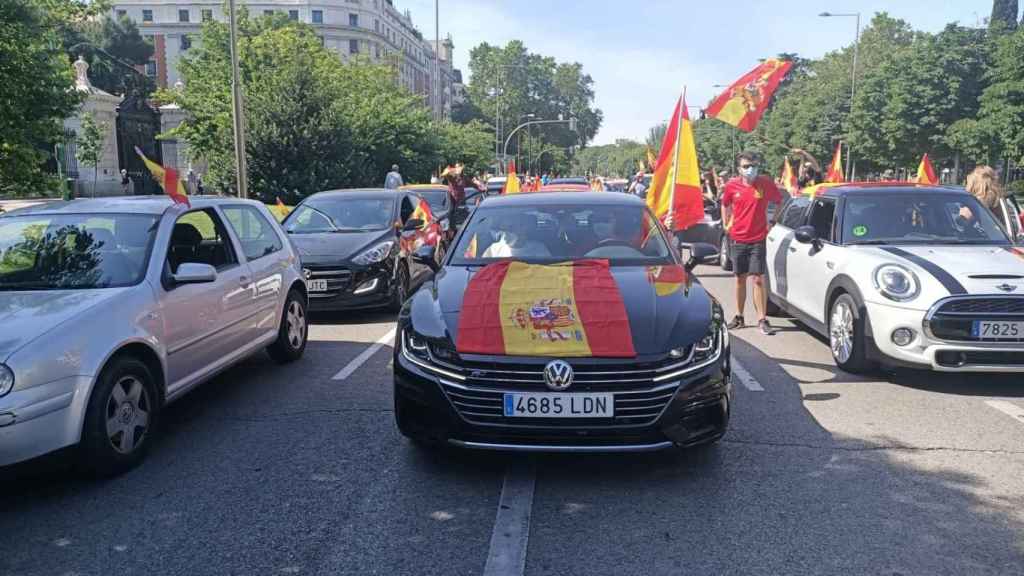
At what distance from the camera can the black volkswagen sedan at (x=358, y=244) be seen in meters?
9.47

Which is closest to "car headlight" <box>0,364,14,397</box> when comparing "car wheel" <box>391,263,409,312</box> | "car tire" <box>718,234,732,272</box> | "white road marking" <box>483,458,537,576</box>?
"white road marking" <box>483,458,537,576</box>

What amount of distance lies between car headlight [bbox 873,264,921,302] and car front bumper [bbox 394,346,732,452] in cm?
275

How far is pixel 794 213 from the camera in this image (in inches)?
352

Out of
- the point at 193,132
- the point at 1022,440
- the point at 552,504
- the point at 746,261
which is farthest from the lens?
the point at 193,132

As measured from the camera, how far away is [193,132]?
35.0 metres

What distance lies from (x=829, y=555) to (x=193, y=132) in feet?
117

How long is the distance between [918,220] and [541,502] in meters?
5.14

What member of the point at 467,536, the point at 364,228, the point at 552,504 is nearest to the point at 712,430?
the point at 552,504

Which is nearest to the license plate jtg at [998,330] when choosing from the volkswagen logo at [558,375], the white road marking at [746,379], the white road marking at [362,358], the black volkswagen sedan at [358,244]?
the white road marking at [746,379]

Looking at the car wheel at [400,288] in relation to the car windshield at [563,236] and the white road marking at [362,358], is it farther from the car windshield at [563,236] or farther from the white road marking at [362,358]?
the car windshield at [563,236]

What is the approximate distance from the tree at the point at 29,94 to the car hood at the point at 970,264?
10.3m

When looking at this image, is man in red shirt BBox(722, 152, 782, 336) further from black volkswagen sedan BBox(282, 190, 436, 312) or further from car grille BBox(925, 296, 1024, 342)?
black volkswagen sedan BBox(282, 190, 436, 312)

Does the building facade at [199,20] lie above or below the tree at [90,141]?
above

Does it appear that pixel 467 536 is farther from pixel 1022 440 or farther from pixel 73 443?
pixel 1022 440
